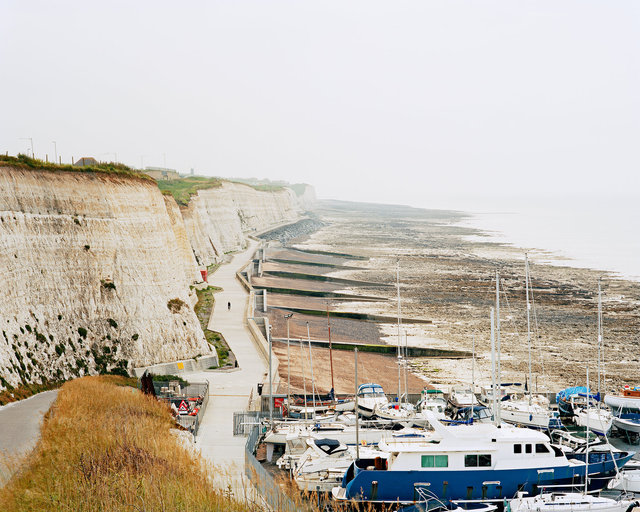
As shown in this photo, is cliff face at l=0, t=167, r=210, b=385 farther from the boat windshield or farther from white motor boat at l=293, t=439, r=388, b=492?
white motor boat at l=293, t=439, r=388, b=492

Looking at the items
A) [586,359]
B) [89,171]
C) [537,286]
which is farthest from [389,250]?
[89,171]

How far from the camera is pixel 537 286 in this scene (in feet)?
246

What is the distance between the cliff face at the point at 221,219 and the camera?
8588 cm

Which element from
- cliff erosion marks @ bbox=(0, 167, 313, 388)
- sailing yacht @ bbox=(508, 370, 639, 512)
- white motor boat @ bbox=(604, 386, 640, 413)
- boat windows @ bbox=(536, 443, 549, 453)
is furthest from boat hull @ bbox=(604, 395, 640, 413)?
cliff erosion marks @ bbox=(0, 167, 313, 388)

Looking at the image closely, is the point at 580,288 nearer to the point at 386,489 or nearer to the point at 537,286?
the point at 537,286

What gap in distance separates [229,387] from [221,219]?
76609 mm

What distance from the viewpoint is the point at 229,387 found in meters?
34.6

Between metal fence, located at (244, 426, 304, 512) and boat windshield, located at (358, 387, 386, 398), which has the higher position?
metal fence, located at (244, 426, 304, 512)

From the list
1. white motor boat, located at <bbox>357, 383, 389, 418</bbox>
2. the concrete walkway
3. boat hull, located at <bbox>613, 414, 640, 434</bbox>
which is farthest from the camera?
white motor boat, located at <bbox>357, 383, 389, 418</bbox>

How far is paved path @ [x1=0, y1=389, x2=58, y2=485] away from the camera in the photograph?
64.2 feet

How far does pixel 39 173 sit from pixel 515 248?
338ft

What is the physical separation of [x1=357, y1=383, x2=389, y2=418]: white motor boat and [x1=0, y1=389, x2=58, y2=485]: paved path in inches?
504

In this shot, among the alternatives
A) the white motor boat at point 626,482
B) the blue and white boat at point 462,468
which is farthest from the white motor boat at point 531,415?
the blue and white boat at point 462,468

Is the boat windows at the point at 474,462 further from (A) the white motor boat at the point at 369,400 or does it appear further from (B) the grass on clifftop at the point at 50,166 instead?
(B) the grass on clifftop at the point at 50,166
